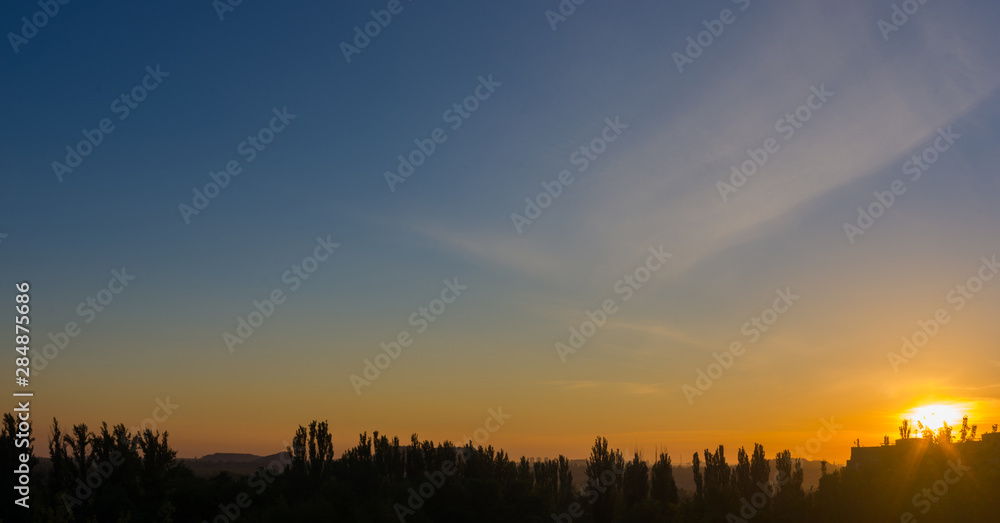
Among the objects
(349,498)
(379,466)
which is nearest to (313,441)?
(379,466)

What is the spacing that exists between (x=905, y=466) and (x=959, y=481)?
6.37 meters

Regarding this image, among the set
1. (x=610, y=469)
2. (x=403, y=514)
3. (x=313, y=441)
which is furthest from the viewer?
(x=610, y=469)

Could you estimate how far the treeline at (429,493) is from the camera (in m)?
45.4

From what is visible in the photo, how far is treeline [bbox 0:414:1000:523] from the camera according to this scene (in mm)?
45438

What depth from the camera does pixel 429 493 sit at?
56.6 meters

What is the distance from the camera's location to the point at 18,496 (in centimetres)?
4616

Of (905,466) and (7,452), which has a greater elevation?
(7,452)

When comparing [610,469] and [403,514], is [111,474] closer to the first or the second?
[403,514]

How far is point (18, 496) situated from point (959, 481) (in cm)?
6093

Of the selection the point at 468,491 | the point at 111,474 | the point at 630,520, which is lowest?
the point at 630,520

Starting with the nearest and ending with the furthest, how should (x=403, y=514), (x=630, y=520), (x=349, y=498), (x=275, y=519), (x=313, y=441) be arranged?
(x=275, y=519) < (x=403, y=514) < (x=349, y=498) < (x=630, y=520) < (x=313, y=441)

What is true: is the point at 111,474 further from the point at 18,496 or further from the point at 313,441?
the point at 313,441

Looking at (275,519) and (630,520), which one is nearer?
(275,519)

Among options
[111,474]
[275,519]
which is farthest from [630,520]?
[111,474]
